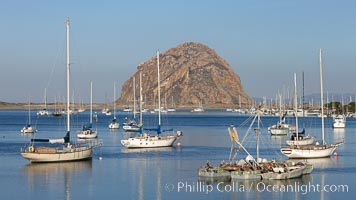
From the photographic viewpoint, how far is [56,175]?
48.7 m

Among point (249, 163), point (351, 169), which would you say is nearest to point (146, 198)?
point (249, 163)

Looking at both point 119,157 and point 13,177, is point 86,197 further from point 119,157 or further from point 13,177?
point 119,157

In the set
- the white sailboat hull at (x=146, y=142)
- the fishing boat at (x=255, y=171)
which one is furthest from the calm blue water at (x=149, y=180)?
the white sailboat hull at (x=146, y=142)

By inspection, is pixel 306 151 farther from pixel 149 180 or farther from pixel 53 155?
pixel 53 155

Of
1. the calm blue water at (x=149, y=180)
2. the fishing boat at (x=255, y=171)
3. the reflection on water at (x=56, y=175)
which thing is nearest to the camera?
the calm blue water at (x=149, y=180)

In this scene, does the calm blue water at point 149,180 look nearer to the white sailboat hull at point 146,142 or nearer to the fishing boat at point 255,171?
the fishing boat at point 255,171

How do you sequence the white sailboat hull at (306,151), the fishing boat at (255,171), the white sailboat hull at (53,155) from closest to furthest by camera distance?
the fishing boat at (255,171) < the white sailboat hull at (53,155) < the white sailboat hull at (306,151)

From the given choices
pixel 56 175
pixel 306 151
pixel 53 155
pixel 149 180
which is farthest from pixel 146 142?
pixel 149 180

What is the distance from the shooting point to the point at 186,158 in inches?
2432

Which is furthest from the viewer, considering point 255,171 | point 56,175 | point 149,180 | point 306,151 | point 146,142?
point 146,142

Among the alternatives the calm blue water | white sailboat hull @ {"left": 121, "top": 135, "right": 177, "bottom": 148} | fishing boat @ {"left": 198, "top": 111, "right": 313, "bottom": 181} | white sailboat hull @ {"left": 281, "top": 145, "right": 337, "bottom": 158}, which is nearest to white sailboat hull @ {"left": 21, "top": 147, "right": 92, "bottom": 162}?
the calm blue water

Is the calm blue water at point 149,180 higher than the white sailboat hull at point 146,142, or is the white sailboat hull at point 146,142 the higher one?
the white sailboat hull at point 146,142

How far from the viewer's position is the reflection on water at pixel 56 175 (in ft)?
141

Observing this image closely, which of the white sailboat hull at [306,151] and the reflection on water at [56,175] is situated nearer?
the reflection on water at [56,175]
